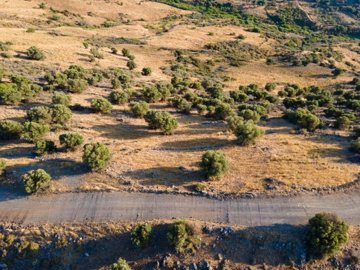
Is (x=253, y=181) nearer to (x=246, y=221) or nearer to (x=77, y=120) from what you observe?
(x=246, y=221)

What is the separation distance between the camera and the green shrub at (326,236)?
21.9m

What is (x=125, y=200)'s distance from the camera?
26562mm

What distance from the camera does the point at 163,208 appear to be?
2573cm

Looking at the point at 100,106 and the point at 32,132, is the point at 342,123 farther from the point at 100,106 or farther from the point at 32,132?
the point at 32,132

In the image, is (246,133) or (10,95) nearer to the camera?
(246,133)

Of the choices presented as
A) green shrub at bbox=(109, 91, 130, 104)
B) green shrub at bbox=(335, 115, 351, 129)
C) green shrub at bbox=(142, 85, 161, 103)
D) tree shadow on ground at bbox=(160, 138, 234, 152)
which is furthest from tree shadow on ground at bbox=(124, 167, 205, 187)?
green shrub at bbox=(335, 115, 351, 129)

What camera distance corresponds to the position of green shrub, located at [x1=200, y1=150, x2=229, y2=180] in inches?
1139

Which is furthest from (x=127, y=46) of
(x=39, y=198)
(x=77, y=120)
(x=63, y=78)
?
(x=39, y=198)

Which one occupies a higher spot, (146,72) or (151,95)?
(151,95)

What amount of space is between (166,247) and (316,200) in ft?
41.6

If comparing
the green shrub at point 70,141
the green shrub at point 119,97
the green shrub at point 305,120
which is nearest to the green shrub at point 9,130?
the green shrub at point 70,141

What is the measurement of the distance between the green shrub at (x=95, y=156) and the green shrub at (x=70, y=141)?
10.1 ft

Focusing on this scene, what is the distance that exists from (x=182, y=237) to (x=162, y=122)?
18160mm

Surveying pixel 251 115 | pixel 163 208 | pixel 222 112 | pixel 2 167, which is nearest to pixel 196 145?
pixel 222 112
